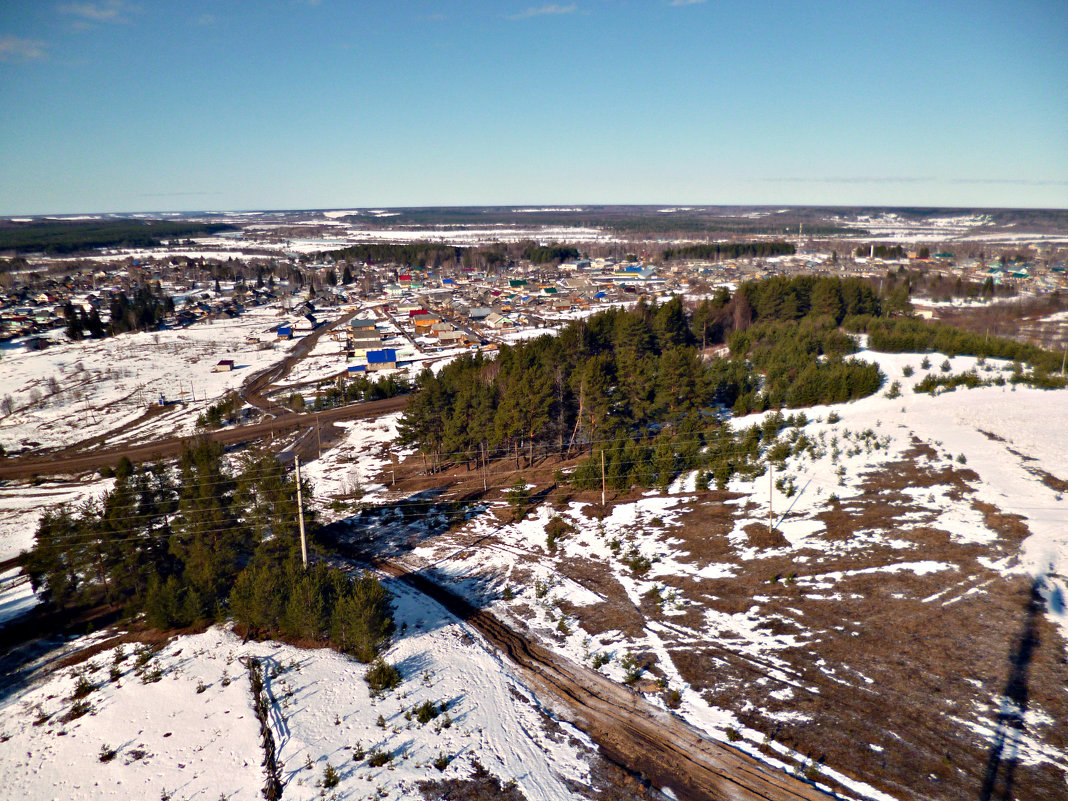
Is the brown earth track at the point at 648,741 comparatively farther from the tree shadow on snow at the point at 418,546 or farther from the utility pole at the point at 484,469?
the utility pole at the point at 484,469

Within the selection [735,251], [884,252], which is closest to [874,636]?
[735,251]

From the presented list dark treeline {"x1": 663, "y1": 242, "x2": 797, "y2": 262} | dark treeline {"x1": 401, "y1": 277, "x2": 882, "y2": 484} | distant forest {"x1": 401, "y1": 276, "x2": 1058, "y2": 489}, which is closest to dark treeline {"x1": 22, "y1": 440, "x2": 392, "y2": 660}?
dark treeline {"x1": 401, "y1": 277, "x2": 882, "y2": 484}

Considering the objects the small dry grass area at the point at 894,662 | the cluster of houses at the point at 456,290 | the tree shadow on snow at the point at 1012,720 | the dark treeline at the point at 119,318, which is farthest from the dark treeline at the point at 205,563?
the dark treeline at the point at 119,318

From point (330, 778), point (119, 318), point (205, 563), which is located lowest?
point (330, 778)

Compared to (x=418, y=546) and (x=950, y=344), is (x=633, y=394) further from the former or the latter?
(x=950, y=344)

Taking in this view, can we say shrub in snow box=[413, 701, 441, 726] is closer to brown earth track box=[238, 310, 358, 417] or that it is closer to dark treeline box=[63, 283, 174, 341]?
brown earth track box=[238, 310, 358, 417]
